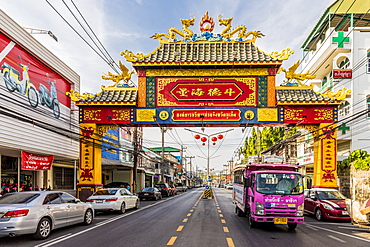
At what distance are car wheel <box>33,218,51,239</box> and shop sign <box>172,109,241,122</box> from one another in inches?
425

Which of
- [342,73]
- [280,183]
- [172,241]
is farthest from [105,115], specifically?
[342,73]

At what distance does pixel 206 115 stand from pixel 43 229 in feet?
38.9

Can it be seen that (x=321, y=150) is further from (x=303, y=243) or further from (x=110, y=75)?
(x=110, y=75)

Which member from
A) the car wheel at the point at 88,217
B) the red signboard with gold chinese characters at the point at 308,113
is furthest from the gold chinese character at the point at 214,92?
the car wheel at the point at 88,217

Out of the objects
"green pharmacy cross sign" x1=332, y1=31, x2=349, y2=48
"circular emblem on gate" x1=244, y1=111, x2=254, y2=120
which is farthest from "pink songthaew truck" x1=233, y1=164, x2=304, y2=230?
"green pharmacy cross sign" x1=332, y1=31, x2=349, y2=48

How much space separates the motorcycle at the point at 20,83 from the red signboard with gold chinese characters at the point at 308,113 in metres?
14.5

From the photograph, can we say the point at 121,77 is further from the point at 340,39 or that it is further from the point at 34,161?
the point at 340,39

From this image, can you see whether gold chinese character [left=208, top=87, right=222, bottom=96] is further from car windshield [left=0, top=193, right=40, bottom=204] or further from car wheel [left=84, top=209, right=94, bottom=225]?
car windshield [left=0, top=193, right=40, bottom=204]

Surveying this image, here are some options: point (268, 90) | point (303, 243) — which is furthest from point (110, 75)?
point (303, 243)

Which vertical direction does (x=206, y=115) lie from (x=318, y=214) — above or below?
above

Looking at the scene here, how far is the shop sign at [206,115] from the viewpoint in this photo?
20281mm

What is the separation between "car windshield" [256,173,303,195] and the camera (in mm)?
12663

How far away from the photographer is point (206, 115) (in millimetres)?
20391

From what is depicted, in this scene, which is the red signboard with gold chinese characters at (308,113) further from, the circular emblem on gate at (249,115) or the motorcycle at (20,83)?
the motorcycle at (20,83)
